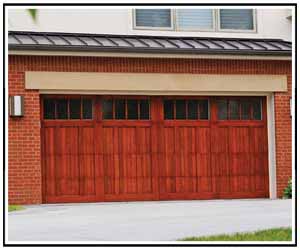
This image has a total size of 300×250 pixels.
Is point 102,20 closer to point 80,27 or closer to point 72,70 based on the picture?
point 80,27

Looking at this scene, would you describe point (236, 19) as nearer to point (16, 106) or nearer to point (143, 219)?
point (16, 106)

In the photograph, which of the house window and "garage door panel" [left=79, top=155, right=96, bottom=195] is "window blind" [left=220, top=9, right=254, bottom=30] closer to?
the house window

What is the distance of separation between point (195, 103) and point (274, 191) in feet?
9.32

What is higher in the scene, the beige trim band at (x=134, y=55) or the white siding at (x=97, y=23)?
the white siding at (x=97, y=23)

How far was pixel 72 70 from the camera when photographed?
17.7 m

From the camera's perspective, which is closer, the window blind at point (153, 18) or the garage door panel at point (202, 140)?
the garage door panel at point (202, 140)

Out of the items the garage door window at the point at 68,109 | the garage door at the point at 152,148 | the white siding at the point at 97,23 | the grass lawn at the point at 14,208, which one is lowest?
the grass lawn at the point at 14,208

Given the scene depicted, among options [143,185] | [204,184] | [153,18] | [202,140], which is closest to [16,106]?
[143,185]

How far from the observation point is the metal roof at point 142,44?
17.4 m

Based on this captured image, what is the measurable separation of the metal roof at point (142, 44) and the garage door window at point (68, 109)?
4.24ft

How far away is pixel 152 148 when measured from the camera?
60.4 ft

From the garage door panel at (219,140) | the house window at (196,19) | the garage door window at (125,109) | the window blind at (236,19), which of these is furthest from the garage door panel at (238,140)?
the window blind at (236,19)

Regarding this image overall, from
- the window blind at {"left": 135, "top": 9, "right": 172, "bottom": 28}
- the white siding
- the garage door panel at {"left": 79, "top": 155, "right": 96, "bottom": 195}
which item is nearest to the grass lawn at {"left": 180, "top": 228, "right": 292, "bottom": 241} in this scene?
the garage door panel at {"left": 79, "top": 155, "right": 96, "bottom": 195}

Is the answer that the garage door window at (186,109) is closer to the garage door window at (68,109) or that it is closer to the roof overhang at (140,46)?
the roof overhang at (140,46)
